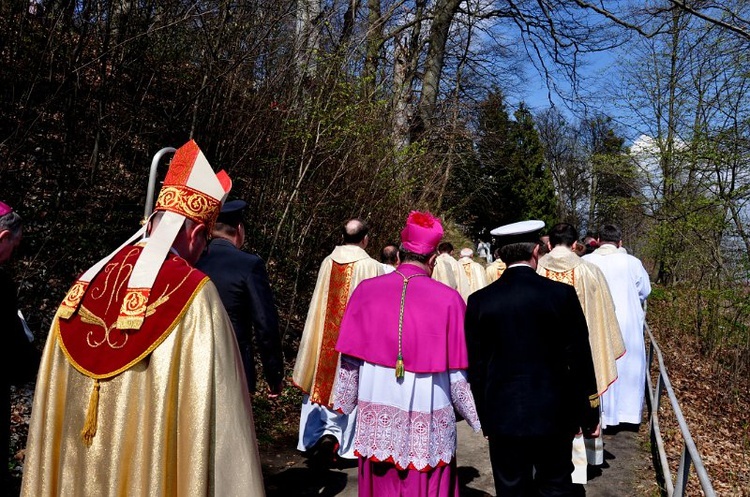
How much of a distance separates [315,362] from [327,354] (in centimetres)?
14

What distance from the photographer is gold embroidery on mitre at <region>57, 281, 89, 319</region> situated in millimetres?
2594

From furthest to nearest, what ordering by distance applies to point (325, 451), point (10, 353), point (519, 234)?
point (325, 451), point (519, 234), point (10, 353)

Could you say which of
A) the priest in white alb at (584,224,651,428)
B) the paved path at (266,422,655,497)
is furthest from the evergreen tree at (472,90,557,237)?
the paved path at (266,422,655,497)

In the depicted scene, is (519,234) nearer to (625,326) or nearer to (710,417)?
(625,326)

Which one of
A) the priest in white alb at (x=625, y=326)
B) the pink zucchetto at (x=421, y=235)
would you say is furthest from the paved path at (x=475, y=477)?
the pink zucchetto at (x=421, y=235)

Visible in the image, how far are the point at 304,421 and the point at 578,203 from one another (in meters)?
55.7

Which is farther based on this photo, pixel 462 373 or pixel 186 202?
pixel 462 373

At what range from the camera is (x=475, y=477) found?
6.39 m

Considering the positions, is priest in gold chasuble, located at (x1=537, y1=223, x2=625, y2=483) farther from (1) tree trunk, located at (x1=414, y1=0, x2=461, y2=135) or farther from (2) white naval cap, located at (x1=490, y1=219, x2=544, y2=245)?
(1) tree trunk, located at (x1=414, y1=0, x2=461, y2=135)

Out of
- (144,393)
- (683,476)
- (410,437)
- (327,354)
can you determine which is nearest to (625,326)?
(327,354)

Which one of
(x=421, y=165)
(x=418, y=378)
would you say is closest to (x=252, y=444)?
(x=418, y=378)

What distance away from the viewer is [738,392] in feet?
37.6

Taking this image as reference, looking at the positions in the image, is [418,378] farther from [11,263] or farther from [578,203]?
[578,203]

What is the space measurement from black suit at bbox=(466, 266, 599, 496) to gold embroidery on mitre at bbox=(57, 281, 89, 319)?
229cm
